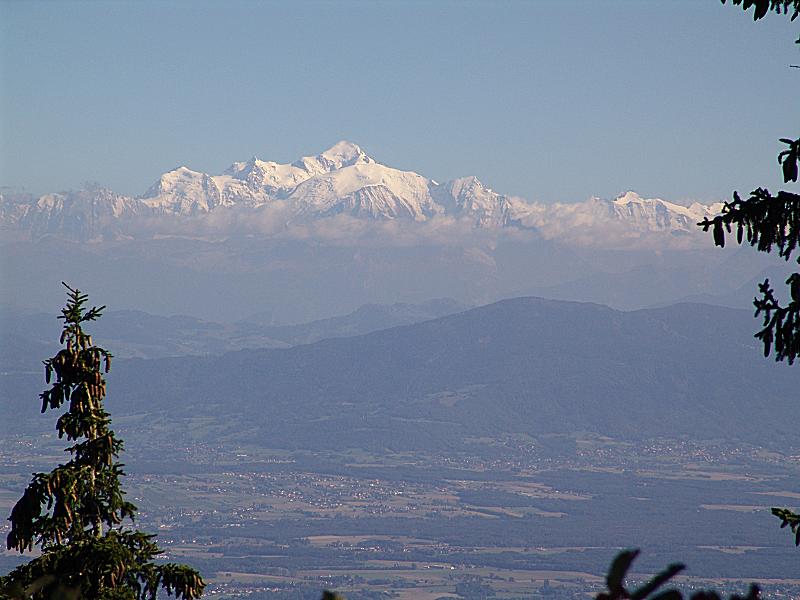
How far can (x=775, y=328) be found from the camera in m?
14.2

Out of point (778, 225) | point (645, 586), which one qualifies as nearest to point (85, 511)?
point (778, 225)

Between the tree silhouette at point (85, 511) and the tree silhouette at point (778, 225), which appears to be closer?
the tree silhouette at point (778, 225)

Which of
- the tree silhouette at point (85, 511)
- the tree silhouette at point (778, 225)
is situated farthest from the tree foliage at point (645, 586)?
the tree silhouette at point (85, 511)

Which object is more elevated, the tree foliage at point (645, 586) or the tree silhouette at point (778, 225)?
the tree silhouette at point (778, 225)

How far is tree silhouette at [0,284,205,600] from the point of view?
1780 cm

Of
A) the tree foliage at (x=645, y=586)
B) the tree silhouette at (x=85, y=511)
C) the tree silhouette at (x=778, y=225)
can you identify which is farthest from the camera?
the tree silhouette at (x=85, y=511)

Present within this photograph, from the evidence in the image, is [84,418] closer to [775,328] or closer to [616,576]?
[775,328]

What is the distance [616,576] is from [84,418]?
14263mm

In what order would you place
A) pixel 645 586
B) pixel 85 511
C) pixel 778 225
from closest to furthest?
pixel 645 586 → pixel 778 225 → pixel 85 511

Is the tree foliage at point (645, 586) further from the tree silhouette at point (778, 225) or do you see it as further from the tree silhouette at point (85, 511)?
the tree silhouette at point (85, 511)

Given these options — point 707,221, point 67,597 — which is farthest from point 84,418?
point 67,597

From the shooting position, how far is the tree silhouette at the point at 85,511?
58.4 ft

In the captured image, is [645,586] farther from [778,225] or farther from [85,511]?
[85,511]

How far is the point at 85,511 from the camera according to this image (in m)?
18.4
